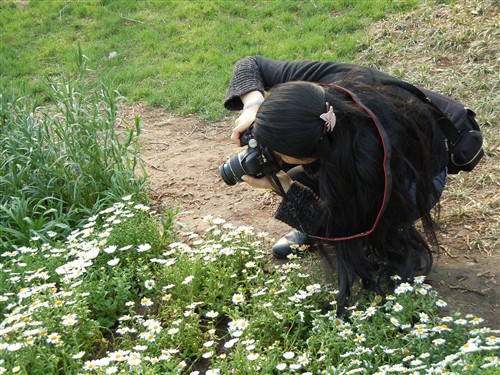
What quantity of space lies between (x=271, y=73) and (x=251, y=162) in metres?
0.74

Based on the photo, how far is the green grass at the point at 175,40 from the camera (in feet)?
21.5

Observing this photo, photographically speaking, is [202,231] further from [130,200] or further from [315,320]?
[315,320]

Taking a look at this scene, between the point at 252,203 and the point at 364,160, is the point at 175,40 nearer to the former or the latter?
the point at 252,203

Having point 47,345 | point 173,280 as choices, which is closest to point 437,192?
point 173,280

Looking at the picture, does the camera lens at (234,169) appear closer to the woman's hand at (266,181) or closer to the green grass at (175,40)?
the woman's hand at (266,181)

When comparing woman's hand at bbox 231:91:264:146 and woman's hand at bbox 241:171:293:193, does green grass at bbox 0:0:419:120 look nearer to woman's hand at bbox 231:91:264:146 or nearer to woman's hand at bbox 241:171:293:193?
woman's hand at bbox 231:91:264:146

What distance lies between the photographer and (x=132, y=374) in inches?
115

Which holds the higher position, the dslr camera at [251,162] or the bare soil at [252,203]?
the dslr camera at [251,162]

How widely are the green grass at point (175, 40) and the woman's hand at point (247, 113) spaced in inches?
93.5

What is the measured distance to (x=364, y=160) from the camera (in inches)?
119

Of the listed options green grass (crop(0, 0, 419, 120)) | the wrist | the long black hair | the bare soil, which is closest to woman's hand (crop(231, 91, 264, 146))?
the wrist

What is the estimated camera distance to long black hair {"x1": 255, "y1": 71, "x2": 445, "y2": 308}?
292 cm

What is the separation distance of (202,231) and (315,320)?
1472 mm

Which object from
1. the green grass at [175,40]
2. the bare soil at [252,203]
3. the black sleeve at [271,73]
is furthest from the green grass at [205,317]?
the green grass at [175,40]
